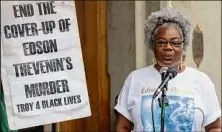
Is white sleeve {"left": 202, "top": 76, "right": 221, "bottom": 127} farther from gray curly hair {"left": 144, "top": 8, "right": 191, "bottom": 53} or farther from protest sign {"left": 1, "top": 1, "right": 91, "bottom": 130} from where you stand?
protest sign {"left": 1, "top": 1, "right": 91, "bottom": 130}

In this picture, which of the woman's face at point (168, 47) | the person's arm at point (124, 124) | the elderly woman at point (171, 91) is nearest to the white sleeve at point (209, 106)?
the elderly woman at point (171, 91)

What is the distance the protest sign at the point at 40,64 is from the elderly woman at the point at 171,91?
527 millimetres

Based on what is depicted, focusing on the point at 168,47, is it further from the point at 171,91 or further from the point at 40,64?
the point at 40,64

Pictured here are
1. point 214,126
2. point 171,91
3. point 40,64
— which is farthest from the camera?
point 214,126

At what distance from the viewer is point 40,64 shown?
3.47 m

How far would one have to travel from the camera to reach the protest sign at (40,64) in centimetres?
344

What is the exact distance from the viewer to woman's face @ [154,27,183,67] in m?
3.92

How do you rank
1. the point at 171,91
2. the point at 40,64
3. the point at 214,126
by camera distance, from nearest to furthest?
the point at 40,64 → the point at 171,91 → the point at 214,126

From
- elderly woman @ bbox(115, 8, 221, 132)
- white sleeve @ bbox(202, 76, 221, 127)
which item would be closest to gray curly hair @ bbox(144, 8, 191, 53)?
elderly woman @ bbox(115, 8, 221, 132)

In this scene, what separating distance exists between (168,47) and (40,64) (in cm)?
95

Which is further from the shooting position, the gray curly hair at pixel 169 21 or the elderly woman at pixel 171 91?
the gray curly hair at pixel 169 21

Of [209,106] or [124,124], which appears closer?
[209,106]

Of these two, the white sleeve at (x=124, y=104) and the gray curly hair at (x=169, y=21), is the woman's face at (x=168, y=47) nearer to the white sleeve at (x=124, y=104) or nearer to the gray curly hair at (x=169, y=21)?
the gray curly hair at (x=169, y=21)

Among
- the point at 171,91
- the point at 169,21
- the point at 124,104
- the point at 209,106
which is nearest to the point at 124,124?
the point at 124,104
